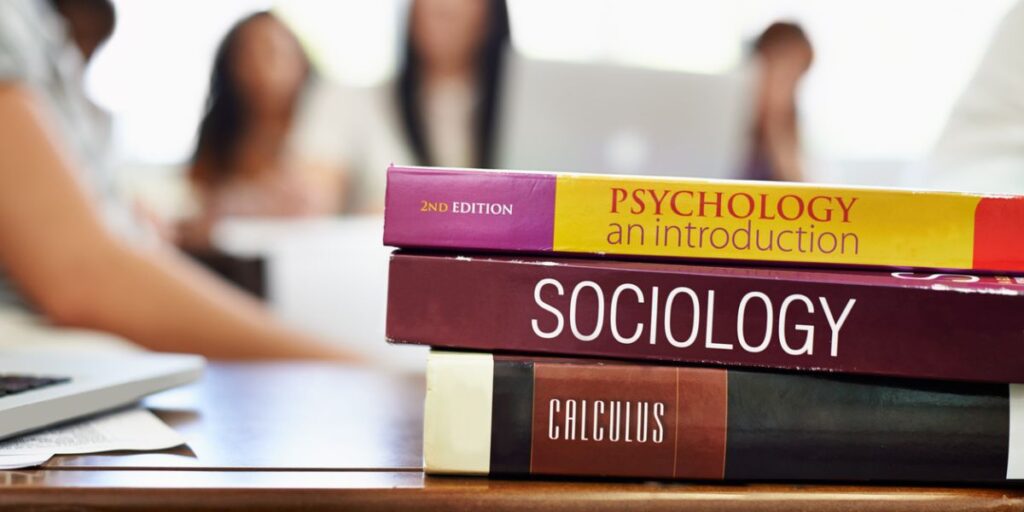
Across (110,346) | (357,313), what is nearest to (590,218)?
(110,346)

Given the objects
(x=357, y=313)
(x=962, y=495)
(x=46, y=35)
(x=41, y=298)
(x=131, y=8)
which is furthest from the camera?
(x=131, y=8)

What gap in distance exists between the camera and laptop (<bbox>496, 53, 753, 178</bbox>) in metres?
1.27

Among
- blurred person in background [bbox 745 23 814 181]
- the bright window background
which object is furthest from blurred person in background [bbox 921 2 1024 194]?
the bright window background

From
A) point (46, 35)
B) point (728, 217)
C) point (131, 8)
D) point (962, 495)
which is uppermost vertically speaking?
point (131, 8)

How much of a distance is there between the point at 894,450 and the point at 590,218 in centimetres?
15

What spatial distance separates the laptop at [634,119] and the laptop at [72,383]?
824mm

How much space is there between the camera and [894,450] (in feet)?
1.11

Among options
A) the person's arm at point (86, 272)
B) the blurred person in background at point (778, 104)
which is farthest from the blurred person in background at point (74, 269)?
the blurred person in background at point (778, 104)

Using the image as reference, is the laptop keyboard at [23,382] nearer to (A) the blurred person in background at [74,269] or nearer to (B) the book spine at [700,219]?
(B) the book spine at [700,219]

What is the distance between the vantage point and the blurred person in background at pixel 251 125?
2633 millimetres

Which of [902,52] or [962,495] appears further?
[902,52]

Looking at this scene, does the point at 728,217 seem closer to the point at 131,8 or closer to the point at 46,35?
the point at 46,35

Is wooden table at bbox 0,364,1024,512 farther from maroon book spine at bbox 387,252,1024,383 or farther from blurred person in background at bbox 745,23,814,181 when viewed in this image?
blurred person in background at bbox 745,23,814,181

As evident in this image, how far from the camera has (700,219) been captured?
1.12 ft
